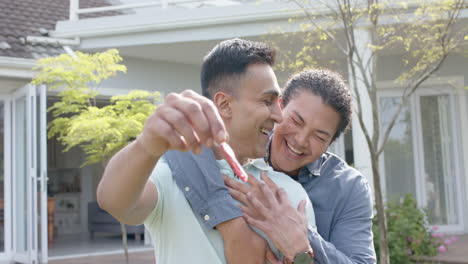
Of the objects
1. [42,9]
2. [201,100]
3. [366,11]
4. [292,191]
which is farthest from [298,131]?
[42,9]

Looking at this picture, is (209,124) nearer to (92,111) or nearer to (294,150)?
(294,150)

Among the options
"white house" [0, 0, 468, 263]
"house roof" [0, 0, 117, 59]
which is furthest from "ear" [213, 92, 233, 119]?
"house roof" [0, 0, 117, 59]

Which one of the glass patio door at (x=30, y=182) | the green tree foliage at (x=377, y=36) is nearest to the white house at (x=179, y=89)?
the glass patio door at (x=30, y=182)

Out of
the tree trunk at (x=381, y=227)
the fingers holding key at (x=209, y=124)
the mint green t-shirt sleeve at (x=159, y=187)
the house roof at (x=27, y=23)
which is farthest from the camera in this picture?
the house roof at (x=27, y=23)

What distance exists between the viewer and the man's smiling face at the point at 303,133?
217 centimetres

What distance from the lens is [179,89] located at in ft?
34.8

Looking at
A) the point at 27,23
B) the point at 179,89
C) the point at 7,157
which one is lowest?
the point at 7,157

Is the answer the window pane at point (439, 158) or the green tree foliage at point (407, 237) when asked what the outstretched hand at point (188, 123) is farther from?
the window pane at point (439, 158)

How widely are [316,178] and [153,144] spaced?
3.52ft

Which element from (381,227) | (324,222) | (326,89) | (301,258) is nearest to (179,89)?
(381,227)

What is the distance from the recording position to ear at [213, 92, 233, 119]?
1613 mm

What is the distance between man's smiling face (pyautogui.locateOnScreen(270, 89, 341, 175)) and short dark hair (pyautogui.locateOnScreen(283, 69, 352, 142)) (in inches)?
0.8

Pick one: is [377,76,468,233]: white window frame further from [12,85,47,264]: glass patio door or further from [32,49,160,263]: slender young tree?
[12,85,47,264]: glass patio door

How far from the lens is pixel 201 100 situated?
41.1 inches
